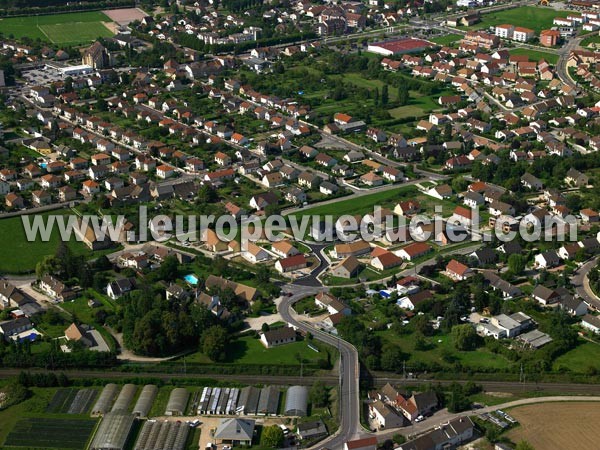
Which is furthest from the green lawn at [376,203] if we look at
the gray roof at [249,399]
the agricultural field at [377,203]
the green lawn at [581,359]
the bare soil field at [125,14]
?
the bare soil field at [125,14]

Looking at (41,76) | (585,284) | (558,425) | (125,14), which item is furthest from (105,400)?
(125,14)

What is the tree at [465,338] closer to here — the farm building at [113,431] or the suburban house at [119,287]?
the farm building at [113,431]

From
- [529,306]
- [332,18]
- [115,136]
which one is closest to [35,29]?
[332,18]

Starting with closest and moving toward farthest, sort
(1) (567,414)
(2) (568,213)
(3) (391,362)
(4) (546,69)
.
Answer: (1) (567,414) < (3) (391,362) < (2) (568,213) < (4) (546,69)

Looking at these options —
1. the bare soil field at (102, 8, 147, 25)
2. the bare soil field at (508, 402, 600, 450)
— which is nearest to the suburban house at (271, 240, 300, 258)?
the bare soil field at (508, 402, 600, 450)

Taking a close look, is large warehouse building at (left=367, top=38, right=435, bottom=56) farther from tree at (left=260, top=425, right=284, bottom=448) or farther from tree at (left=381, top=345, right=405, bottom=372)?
tree at (left=260, top=425, right=284, bottom=448)

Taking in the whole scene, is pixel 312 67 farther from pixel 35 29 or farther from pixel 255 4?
pixel 35 29
